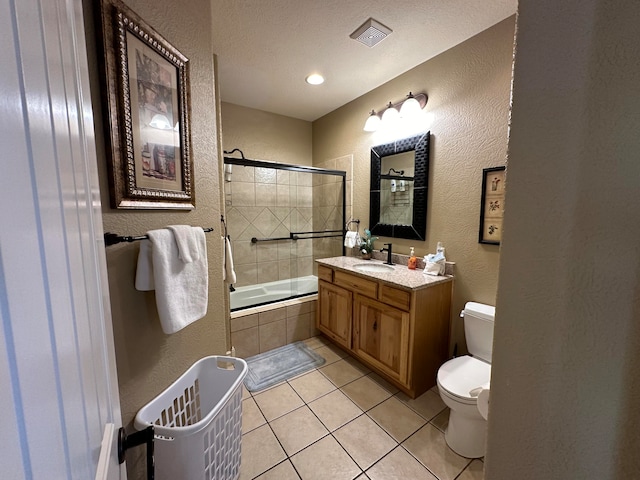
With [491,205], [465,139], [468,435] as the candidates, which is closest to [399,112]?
[465,139]

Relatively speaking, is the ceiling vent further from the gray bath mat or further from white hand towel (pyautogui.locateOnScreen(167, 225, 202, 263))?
the gray bath mat

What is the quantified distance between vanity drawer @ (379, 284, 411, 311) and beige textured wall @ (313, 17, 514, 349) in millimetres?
502

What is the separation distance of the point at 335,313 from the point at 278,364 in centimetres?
67

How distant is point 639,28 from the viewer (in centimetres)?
39

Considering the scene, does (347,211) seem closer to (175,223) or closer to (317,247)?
(317,247)

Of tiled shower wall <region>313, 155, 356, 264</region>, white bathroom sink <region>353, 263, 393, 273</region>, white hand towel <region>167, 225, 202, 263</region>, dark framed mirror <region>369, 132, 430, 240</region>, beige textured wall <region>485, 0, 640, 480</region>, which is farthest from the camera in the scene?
tiled shower wall <region>313, 155, 356, 264</region>

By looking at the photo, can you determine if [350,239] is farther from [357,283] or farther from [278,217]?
[278,217]

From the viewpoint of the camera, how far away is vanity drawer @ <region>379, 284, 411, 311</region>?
172 centimetres

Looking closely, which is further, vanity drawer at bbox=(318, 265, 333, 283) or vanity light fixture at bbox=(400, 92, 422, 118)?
vanity drawer at bbox=(318, 265, 333, 283)

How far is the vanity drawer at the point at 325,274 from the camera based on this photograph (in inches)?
94.4

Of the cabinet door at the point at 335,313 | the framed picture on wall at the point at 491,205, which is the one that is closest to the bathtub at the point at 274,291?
the cabinet door at the point at 335,313

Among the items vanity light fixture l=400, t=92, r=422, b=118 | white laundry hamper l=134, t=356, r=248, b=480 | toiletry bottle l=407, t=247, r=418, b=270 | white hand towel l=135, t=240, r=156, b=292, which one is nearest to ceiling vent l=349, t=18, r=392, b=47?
vanity light fixture l=400, t=92, r=422, b=118

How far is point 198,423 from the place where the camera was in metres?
0.94

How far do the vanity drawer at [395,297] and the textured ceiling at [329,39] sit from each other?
175cm
